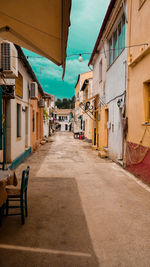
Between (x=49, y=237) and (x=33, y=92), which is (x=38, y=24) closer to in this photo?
(x=49, y=237)

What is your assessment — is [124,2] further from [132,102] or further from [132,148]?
[132,148]

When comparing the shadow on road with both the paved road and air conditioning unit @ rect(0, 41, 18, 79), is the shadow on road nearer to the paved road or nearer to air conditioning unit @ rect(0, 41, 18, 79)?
the paved road

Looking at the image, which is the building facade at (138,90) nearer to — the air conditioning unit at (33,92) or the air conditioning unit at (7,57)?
the air conditioning unit at (7,57)

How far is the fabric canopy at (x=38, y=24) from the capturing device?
8.25 ft

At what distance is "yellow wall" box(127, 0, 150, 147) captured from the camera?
541 cm

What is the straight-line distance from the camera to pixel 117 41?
8602mm

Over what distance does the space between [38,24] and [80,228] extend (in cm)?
324

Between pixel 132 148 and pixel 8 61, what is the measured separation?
14.9 feet

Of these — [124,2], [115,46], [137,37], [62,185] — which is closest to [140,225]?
[62,185]

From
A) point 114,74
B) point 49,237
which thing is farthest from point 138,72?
point 49,237

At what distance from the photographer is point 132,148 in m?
6.42

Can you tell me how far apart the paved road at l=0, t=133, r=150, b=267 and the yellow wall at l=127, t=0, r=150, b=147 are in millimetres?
1759

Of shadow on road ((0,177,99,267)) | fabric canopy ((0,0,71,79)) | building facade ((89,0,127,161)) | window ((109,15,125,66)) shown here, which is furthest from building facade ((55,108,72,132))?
fabric canopy ((0,0,71,79))

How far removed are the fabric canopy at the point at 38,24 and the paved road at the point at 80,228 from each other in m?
2.88
